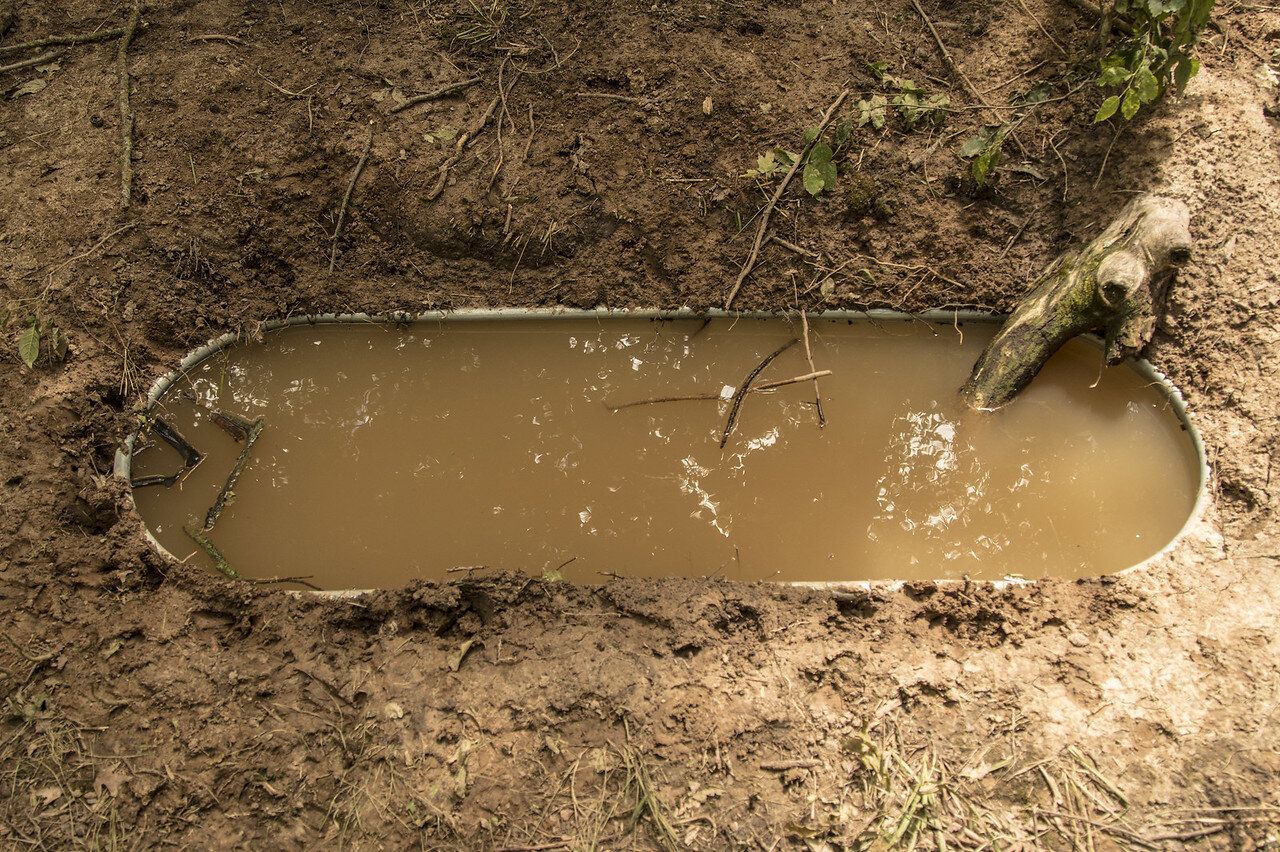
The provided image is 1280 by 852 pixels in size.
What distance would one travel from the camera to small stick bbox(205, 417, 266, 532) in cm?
314

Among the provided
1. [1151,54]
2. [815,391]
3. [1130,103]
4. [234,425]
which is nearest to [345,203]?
[234,425]

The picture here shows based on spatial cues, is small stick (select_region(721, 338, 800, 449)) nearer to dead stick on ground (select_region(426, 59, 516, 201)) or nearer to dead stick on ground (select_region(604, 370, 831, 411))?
dead stick on ground (select_region(604, 370, 831, 411))

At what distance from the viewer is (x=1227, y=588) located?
276 cm

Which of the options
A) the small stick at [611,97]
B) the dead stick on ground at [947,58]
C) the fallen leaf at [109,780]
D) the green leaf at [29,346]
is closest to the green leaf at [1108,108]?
the dead stick on ground at [947,58]

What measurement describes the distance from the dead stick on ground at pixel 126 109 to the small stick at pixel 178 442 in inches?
39.2

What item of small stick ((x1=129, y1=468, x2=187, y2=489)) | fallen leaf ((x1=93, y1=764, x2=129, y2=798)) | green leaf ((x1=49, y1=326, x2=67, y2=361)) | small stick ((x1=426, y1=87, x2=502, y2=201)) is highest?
small stick ((x1=426, y1=87, x2=502, y2=201))

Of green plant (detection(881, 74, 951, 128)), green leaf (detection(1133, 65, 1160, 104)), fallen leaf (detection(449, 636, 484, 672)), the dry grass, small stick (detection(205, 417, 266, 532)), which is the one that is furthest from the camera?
green plant (detection(881, 74, 951, 128))

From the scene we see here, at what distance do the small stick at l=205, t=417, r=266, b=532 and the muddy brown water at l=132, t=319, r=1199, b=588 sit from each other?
3cm

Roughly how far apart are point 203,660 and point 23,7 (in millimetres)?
3355

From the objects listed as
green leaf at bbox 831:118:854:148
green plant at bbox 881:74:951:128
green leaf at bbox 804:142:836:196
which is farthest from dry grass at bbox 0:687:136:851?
green plant at bbox 881:74:951:128

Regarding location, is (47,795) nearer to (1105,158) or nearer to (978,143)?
(978,143)

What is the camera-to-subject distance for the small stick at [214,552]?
3.04 meters

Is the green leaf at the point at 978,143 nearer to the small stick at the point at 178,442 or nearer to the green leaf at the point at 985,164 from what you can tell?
the green leaf at the point at 985,164

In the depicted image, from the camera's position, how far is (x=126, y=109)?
3549mm
